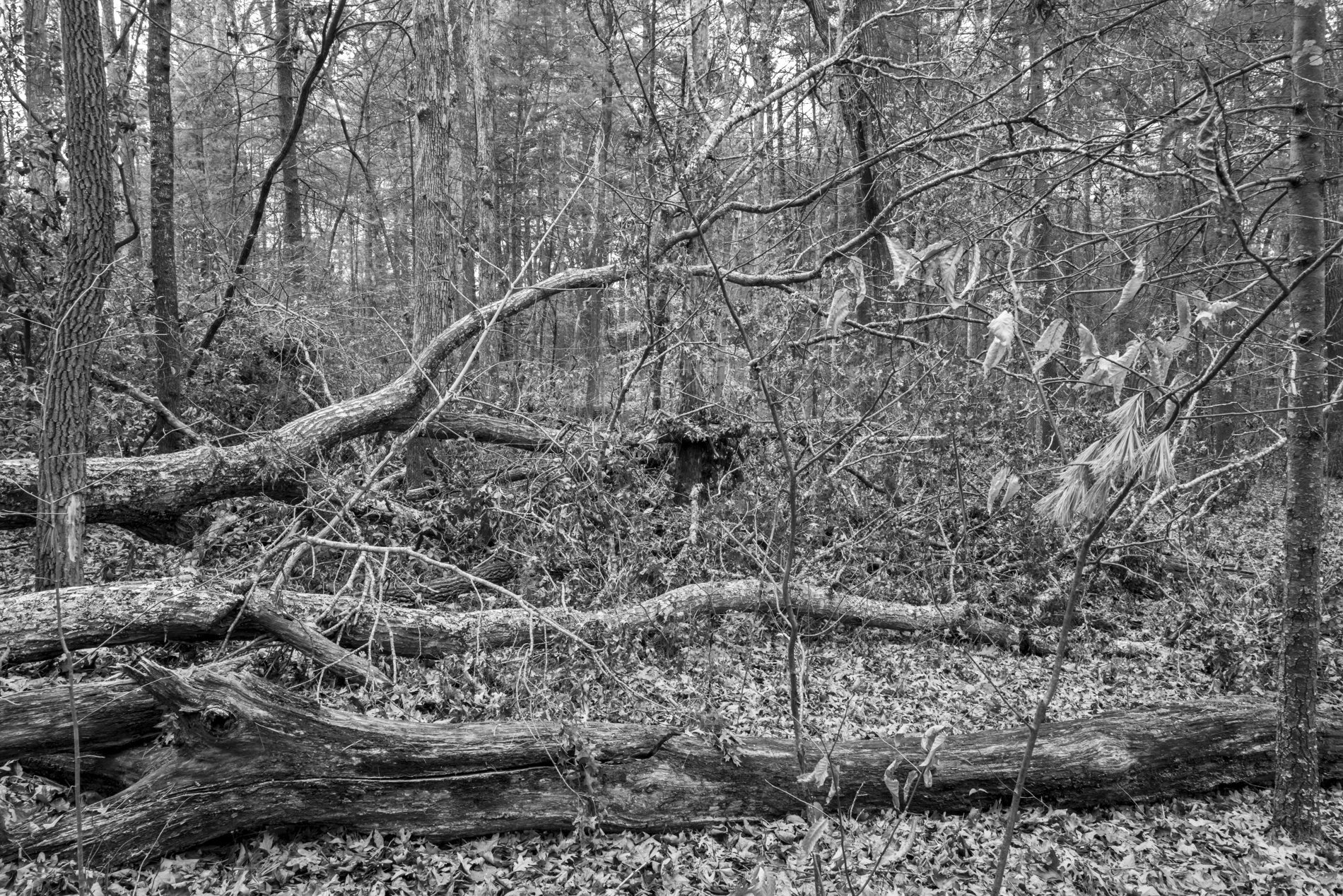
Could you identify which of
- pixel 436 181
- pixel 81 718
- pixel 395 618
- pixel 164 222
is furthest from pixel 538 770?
pixel 164 222

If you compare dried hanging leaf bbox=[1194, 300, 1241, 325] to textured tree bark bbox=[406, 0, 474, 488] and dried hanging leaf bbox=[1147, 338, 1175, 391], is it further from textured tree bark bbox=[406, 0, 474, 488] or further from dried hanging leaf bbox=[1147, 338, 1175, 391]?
textured tree bark bbox=[406, 0, 474, 488]

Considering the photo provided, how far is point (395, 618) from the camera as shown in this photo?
5.22 metres

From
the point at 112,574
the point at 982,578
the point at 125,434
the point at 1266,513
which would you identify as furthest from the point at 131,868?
the point at 1266,513

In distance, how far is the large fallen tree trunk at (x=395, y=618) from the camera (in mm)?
4191

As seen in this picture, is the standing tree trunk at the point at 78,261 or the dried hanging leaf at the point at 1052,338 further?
the standing tree trunk at the point at 78,261

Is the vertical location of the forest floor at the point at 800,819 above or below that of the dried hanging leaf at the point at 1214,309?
below

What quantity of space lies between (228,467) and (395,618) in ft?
6.40

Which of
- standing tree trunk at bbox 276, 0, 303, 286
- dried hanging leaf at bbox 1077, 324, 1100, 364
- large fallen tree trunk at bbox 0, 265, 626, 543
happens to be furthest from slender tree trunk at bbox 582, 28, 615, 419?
dried hanging leaf at bbox 1077, 324, 1100, 364

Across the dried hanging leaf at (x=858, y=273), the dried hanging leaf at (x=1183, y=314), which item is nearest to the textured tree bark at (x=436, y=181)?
the dried hanging leaf at (x=858, y=273)

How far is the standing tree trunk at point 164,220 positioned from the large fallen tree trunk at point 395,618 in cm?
327

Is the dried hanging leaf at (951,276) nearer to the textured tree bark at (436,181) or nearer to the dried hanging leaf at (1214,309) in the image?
the dried hanging leaf at (1214,309)

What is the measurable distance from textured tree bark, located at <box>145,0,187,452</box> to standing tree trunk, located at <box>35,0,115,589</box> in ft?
9.28

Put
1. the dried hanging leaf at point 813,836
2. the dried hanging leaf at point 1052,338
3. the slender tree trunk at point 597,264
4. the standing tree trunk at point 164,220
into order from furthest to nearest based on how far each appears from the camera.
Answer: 1. the slender tree trunk at point 597,264
2. the standing tree trunk at point 164,220
3. the dried hanging leaf at point 813,836
4. the dried hanging leaf at point 1052,338

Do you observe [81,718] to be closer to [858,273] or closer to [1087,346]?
[858,273]
